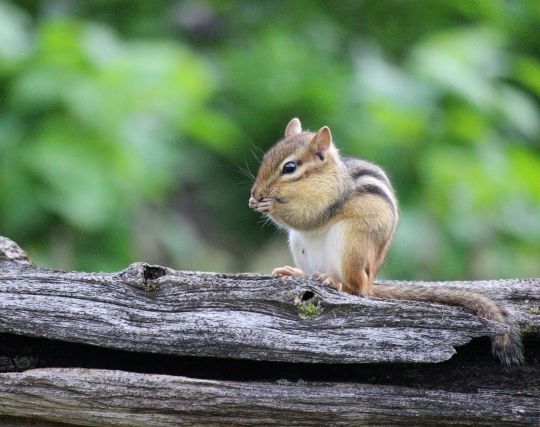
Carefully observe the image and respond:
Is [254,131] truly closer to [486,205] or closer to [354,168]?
[486,205]

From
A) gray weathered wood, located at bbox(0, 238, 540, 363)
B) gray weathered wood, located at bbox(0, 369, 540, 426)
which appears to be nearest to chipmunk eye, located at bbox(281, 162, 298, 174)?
gray weathered wood, located at bbox(0, 238, 540, 363)

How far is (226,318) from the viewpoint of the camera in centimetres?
327

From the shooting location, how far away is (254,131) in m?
8.30

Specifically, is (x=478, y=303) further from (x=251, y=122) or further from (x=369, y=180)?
(x=251, y=122)

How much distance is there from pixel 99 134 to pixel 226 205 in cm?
192

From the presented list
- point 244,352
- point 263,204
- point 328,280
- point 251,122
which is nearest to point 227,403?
point 244,352

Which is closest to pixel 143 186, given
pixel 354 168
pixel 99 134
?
pixel 99 134

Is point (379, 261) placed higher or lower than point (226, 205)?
lower

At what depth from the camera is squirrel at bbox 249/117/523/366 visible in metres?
3.81

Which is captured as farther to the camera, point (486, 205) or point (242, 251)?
point (242, 251)

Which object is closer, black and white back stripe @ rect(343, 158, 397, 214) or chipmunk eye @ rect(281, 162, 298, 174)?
black and white back stripe @ rect(343, 158, 397, 214)

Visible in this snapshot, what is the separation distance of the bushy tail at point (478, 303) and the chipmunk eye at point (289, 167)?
739mm

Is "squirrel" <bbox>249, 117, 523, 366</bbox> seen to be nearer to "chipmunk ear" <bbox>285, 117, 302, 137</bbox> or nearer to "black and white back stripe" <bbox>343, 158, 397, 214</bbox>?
"black and white back stripe" <bbox>343, 158, 397, 214</bbox>

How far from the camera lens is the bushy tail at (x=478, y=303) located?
3.30 m
